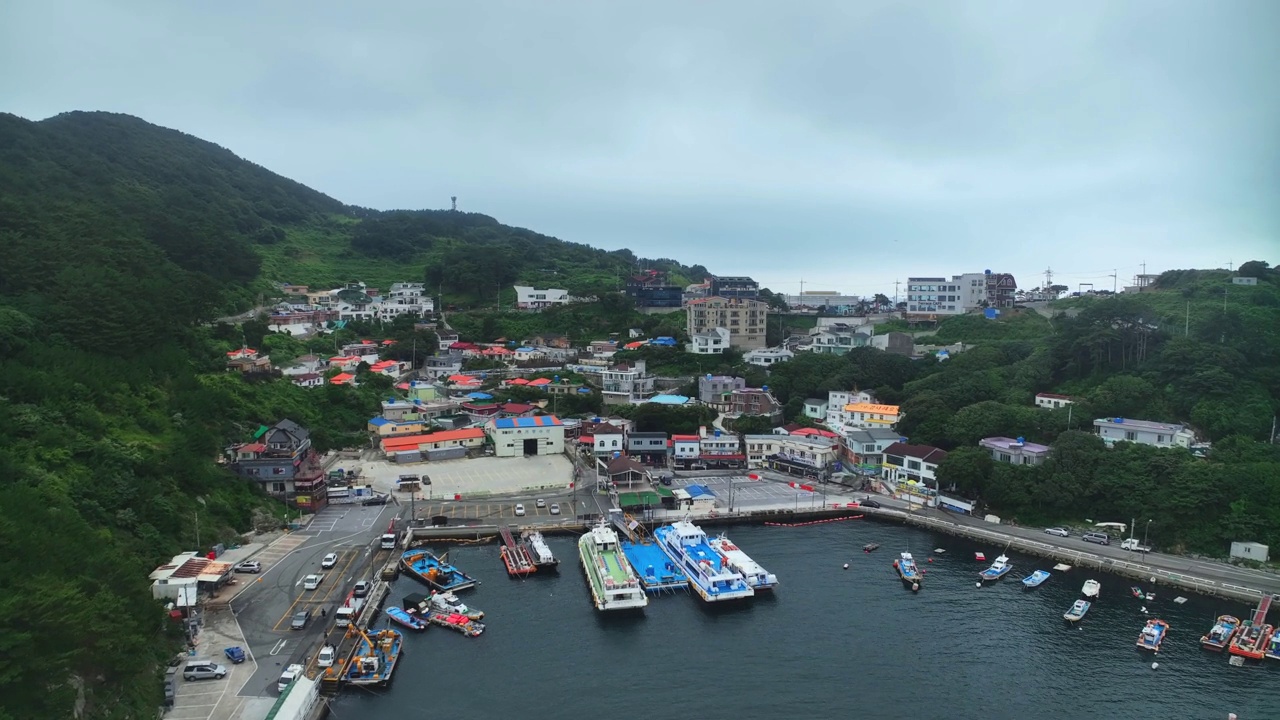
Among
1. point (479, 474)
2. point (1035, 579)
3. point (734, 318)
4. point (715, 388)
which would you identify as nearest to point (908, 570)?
point (1035, 579)

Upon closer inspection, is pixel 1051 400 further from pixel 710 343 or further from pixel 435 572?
pixel 435 572

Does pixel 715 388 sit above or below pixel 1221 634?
above

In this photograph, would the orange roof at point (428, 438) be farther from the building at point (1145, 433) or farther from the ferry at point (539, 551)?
the building at point (1145, 433)

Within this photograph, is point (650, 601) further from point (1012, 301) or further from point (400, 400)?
point (1012, 301)

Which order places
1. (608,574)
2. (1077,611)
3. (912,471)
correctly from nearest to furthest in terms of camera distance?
(1077,611), (608,574), (912,471)

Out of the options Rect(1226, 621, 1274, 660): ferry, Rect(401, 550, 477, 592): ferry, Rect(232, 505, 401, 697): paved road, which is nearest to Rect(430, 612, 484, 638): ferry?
Rect(401, 550, 477, 592): ferry

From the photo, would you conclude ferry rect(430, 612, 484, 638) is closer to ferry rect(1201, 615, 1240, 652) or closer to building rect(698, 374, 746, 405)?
ferry rect(1201, 615, 1240, 652)

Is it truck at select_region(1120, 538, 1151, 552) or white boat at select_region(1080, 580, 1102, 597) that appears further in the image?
truck at select_region(1120, 538, 1151, 552)
